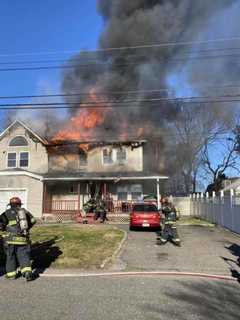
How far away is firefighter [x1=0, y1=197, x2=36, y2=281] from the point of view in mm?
7191

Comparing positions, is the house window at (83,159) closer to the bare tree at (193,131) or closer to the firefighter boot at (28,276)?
the bare tree at (193,131)

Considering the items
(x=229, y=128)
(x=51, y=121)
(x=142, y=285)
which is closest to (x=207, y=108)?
(x=229, y=128)

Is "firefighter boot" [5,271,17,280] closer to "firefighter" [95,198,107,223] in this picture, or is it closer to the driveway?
the driveway

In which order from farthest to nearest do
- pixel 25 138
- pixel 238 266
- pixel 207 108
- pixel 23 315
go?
pixel 207 108, pixel 25 138, pixel 238 266, pixel 23 315

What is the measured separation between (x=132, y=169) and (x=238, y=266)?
17.2 meters

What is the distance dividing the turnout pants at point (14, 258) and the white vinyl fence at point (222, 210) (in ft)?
31.2

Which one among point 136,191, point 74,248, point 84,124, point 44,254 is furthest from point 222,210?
point 84,124

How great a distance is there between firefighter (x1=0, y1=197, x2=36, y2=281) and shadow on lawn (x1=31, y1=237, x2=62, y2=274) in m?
1.03

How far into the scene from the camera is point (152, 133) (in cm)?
2725

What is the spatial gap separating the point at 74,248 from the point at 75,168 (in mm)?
15769

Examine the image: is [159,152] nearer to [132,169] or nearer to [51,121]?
[132,169]

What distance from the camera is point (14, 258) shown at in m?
7.25

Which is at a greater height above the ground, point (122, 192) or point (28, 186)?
point (28, 186)

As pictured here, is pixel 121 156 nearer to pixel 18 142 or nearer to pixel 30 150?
pixel 30 150
